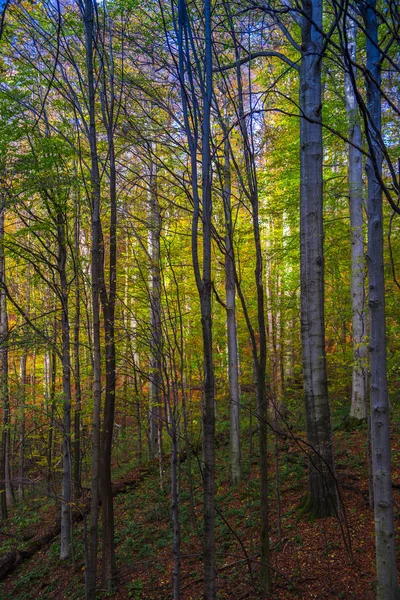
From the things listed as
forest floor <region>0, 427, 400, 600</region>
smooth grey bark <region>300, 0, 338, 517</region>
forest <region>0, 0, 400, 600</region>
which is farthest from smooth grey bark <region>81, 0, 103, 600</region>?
smooth grey bark <region>300, 0, 338, 517</region>

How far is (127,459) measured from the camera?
15.7 meters

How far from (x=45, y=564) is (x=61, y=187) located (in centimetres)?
692

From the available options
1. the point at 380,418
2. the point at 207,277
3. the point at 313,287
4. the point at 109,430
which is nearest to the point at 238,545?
the point at 109,430

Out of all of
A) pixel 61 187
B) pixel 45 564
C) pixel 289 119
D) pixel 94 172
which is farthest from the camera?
pixel 289 119

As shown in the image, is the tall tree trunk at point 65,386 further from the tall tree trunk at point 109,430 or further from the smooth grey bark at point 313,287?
the smooth grey bark at point 313,287

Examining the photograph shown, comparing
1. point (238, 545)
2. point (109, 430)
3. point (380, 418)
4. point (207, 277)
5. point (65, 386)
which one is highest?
point (207, 277)

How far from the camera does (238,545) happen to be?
17.9ft

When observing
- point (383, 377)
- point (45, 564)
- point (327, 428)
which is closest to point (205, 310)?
point (383, 377)

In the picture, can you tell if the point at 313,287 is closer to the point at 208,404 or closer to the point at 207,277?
the point at 207,277

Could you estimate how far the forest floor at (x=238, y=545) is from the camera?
4020 millimetres

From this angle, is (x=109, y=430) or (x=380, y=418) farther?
(x=109, y=430)

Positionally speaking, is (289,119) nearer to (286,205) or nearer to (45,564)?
(286,205)

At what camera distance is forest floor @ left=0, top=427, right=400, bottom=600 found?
402 centimetres

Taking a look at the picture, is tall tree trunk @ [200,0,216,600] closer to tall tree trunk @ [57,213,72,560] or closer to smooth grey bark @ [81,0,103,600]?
smooth grey bark @ [81,0,103,600]
